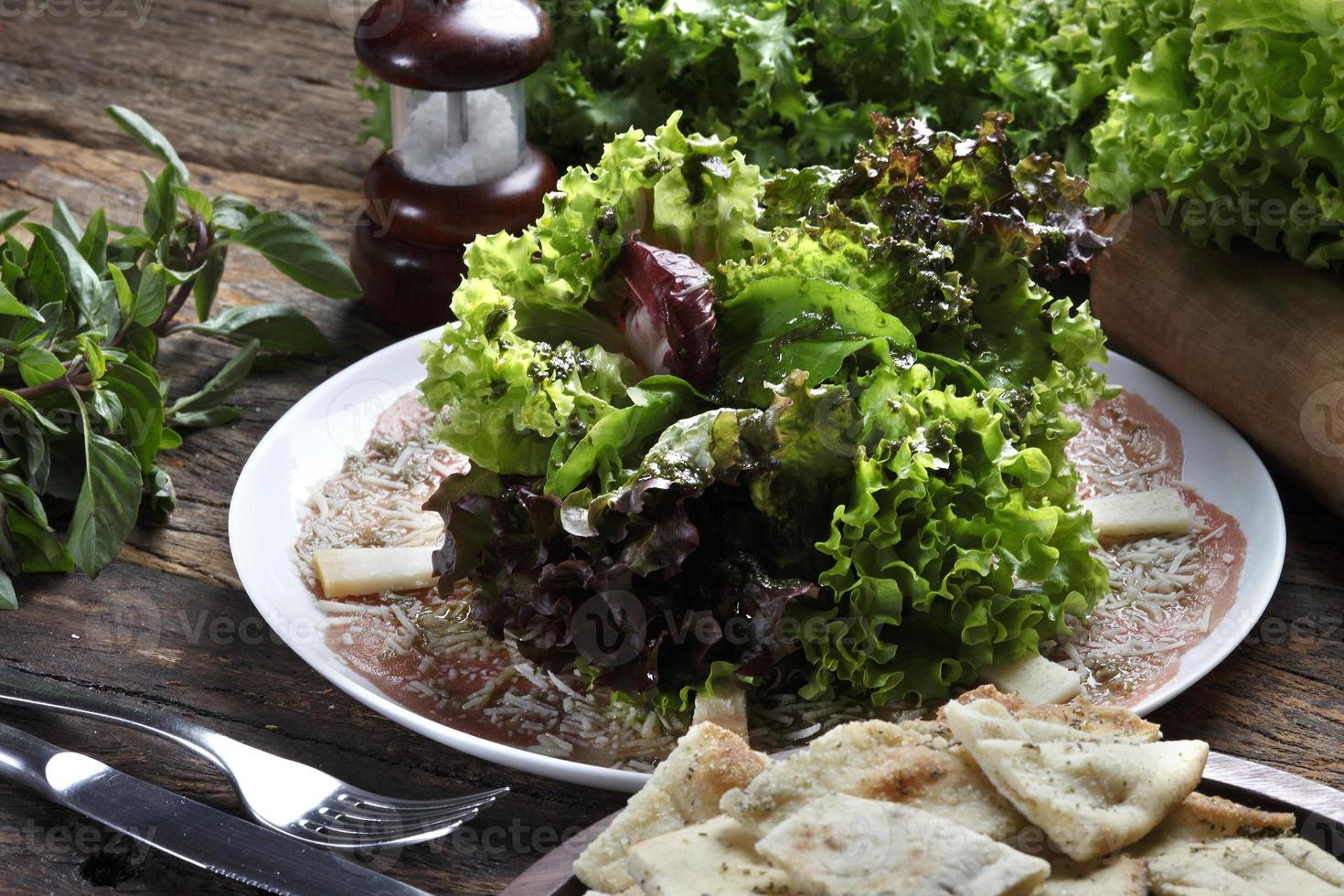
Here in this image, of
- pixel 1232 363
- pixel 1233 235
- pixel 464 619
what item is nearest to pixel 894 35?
pixel 1233 235

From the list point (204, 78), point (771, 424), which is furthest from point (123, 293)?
point (204, 78)

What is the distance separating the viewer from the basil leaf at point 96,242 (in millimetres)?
2406

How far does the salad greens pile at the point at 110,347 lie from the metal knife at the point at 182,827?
1.42ft

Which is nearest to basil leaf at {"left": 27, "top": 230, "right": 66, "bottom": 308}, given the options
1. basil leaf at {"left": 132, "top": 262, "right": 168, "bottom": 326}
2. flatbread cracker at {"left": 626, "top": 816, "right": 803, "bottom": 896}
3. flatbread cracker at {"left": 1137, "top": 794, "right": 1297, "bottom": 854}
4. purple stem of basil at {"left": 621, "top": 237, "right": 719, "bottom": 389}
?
basil leaf at {"left": 132, "top": 262, "right": 168, "bottom": 326}

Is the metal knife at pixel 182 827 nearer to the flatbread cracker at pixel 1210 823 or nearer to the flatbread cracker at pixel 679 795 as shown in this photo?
the flatbread cracker at pixel 679 795

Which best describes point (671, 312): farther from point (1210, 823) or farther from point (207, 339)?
point (207, 339)

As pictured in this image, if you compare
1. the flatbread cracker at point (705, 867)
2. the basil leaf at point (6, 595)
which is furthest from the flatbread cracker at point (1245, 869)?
the basil leaf at point (6, 595)

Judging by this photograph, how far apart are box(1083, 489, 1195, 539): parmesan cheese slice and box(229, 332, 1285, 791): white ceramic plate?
83 millimetres

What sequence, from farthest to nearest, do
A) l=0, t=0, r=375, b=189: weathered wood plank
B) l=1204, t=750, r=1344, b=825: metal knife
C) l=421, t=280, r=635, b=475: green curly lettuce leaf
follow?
l=0, t=0, r=375, b=189: weathered wood plank
l=421, t=280, r=635, b=475: green curly lettuce leaf
l=1204, t=750, r=1344, b=825: metal knife

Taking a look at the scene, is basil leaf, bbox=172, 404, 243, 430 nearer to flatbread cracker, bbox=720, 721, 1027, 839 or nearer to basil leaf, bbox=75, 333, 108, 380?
basil leaf, bbox=75, 333, 108, 380

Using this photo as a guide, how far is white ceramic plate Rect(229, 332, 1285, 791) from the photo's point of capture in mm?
1718

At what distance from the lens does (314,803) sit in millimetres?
1626

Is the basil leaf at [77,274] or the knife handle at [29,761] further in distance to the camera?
the basil leaf at [77,274]

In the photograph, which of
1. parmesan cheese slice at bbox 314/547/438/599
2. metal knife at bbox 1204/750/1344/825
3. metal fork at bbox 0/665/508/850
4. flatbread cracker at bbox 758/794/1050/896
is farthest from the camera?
parmesan cheese slice at bbox 314/547/438/599
